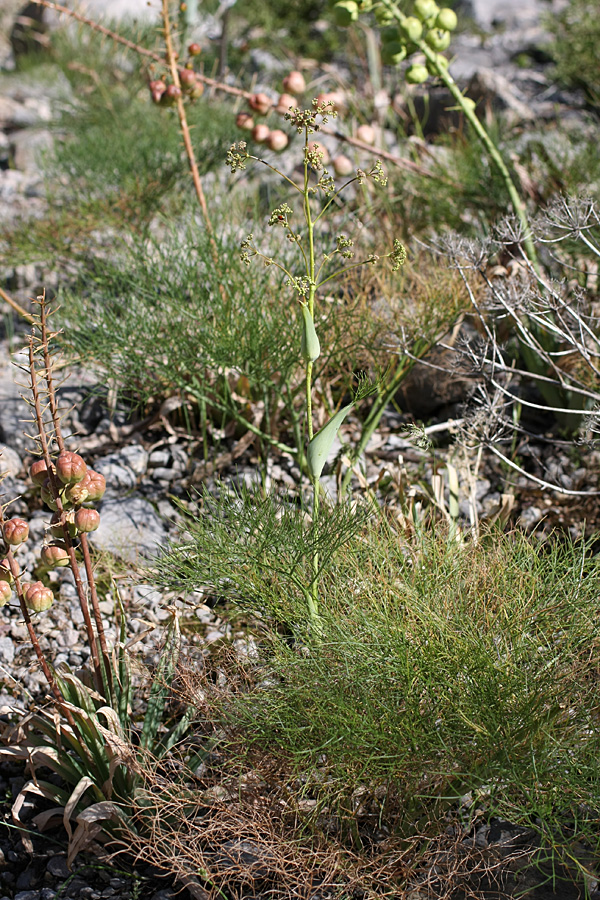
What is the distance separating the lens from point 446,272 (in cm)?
245

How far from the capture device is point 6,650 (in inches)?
71.4

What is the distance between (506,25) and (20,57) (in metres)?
4.27

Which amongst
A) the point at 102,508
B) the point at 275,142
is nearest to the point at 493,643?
the point at 102,508

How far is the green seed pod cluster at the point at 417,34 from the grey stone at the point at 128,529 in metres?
1.38

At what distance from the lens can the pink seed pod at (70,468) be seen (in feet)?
3.93

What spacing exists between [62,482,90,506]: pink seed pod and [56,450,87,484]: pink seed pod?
22mm

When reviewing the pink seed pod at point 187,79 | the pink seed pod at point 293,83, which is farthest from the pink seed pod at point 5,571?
the pink seed pod at point 293,83

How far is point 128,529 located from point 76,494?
2.94 ft

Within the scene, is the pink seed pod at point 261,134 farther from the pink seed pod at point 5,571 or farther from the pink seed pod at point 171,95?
the pink seed pod at point 5,571

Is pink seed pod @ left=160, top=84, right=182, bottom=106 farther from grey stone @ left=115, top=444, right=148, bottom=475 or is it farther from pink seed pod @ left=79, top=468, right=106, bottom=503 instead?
pink seed pod @ left=79, top=468, right=106, bottom=503

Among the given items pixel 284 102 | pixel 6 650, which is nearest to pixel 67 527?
pixel 6 650

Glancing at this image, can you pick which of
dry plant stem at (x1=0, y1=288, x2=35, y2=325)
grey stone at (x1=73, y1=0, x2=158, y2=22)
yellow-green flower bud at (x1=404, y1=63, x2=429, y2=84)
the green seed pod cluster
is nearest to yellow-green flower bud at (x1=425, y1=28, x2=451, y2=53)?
the green seed pod cluster

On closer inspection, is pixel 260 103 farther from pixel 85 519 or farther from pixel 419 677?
pixel 419 677

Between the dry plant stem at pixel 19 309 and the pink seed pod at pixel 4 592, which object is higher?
the dry plant stem at pixel 19 309
